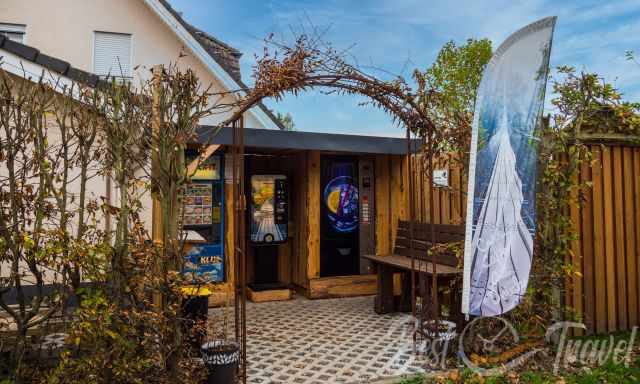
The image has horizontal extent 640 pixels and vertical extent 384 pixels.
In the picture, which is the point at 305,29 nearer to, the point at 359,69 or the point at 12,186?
the point at 359,69

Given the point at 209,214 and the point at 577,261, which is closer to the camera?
the point at 577,261

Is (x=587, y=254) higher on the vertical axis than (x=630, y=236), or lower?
lower

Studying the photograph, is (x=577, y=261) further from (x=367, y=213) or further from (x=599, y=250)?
(x=367, y=213)

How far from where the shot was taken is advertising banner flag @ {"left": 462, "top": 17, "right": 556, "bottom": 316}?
3.52m

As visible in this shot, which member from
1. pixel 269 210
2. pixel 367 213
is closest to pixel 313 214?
pixel 269 210

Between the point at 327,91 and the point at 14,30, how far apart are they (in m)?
8.22

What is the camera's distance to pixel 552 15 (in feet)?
12.1

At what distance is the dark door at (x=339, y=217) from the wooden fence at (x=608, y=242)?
2717 millimetres

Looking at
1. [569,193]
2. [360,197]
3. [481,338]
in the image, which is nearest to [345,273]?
[360,197]

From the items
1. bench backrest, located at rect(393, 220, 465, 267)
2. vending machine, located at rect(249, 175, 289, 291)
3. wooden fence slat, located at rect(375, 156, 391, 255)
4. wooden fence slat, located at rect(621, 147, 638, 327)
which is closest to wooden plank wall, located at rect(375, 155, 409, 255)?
wooden fence slat, located at rect(375, 156, 391, 255)

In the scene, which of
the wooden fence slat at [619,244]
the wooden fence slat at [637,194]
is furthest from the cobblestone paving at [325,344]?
the wooden fence slat at [637,194]

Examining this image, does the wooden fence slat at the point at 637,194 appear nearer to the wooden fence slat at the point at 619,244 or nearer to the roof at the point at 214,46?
the wooden fence slat at the point at 619,244

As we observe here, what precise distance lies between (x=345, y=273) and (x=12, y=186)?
532 cm

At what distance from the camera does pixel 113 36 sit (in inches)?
388
